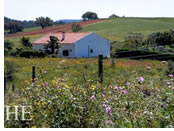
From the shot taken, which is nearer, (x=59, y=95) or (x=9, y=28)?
(x=59, y=95)

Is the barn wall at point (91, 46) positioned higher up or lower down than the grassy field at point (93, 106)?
higher up

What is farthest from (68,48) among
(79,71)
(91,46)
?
(79,71)

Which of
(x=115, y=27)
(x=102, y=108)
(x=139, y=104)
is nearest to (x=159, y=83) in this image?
(x=139, y=104)

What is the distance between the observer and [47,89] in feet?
11.8

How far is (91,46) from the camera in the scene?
4281 centimetres

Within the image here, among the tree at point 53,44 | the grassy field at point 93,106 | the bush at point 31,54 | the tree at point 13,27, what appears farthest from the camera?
the tree at point 13,27

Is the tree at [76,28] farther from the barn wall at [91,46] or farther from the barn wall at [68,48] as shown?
the barn wall at [68,48]

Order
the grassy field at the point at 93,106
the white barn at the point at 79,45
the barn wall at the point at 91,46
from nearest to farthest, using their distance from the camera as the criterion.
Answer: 1. the grassy field at the point at 93,106
2. the white barn at the point at 79,45
3. the barn wall at the point at 91,46

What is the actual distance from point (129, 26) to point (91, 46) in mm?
28578

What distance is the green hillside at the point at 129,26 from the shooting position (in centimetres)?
6419

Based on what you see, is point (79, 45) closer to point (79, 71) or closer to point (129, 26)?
point (129, 26)

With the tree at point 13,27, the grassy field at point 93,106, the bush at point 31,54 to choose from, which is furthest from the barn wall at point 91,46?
the grassy field at point 93,106

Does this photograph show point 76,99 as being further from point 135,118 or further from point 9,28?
point 9,28
